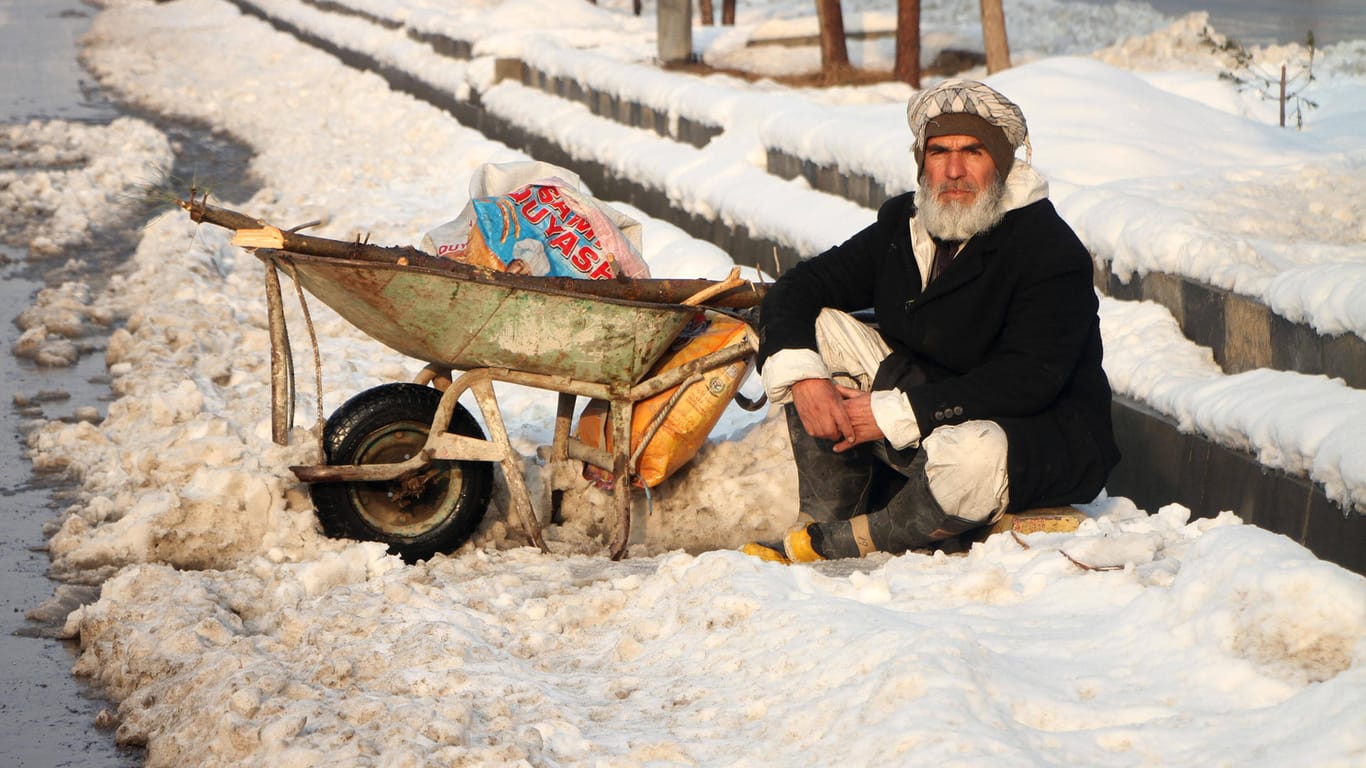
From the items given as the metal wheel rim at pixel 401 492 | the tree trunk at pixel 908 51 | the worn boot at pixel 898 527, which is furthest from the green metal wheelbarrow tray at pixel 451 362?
the tree trunk at pixel 908 51

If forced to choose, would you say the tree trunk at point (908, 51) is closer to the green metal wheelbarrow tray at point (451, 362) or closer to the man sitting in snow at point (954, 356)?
the green metal wheelbarrow tray at point (451, 362)

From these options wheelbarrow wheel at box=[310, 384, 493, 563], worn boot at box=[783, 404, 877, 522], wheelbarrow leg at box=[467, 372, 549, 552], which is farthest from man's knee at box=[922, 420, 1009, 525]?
wheelbarrow wheel at box=[310, 384, 493, 563]

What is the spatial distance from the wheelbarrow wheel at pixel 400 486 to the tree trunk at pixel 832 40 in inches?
338

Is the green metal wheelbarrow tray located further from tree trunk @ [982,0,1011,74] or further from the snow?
tree trunk @ [982,0,1011,74]

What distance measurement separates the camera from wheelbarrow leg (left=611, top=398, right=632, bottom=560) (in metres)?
4.54

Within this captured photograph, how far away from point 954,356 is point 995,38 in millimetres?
8382

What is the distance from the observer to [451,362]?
447 cm

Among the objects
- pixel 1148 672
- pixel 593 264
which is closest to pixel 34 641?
pixel 593 264

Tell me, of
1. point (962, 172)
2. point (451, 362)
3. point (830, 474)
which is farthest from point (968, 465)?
point (451, 362)

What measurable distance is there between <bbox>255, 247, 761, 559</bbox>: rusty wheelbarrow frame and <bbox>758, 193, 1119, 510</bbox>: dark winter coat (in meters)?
0.35

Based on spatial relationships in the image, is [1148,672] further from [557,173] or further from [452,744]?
[557,173]

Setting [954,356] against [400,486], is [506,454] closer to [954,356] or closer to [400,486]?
[400,486]

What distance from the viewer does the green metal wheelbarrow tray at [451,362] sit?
4.15 meters

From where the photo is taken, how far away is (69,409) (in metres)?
6.20
